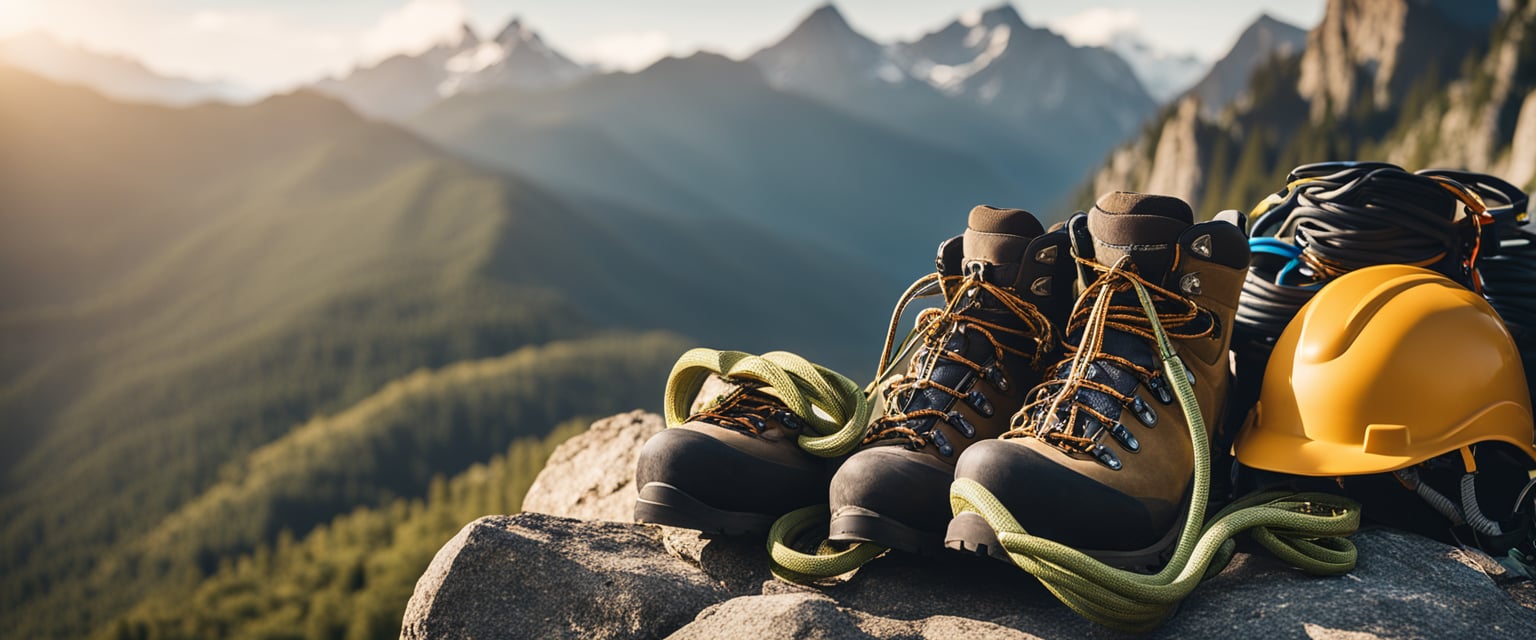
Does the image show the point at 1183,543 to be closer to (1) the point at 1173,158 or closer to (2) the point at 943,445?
(2) the point at 943,445

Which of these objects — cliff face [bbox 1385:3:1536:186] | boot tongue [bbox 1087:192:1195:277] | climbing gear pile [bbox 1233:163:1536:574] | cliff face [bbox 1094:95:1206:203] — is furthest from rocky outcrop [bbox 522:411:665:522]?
cliff face [bbox 1094:95:1206:203]

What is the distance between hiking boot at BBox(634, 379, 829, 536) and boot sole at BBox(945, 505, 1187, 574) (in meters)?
0.68

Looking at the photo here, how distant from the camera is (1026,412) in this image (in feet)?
11.2

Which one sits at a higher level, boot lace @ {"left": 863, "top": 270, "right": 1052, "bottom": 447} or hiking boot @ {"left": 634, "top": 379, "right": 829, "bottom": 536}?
boot lace @ {"left": 863, "top": 270, "right": 1052, "bottom": 447}

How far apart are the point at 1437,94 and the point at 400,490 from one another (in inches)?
4639

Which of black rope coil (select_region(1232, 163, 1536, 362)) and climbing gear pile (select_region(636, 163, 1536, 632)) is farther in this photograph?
black rope coil (select_region(1232, 163, 1536, 362))

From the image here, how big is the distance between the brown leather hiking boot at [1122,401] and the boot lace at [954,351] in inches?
5.3

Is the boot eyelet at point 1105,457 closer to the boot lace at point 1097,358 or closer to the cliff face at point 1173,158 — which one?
the boot lace at point 1097,358

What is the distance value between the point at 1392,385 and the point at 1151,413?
2.65ft

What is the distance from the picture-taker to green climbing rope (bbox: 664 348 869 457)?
Result: 352 cm

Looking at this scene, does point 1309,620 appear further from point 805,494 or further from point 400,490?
point 400,490

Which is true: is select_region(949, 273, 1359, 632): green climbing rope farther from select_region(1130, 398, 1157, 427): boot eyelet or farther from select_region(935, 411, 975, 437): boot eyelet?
select_region(935, 411, 975, 437): boot eyelet

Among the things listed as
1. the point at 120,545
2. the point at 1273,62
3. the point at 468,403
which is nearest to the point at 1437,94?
the point at 1273,62

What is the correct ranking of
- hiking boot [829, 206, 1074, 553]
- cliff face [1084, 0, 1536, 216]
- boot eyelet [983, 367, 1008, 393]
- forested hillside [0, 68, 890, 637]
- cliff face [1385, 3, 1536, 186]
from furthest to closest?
forested hillside [0, 68, 890, 637], cliff face [1084, 0, 1536, 216], cliff face [1385, 3, 1536, 186], boot eyelet [983, 367, 1008, 393], hiking boot [829, 206, 1074, 553]
